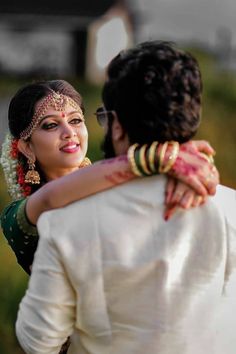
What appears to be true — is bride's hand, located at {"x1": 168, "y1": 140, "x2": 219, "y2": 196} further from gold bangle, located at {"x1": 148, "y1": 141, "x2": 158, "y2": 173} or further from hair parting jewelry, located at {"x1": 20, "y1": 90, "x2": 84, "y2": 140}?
hair parting jewelry, located at {"x1": 20, "y1": 90, "x2": 84, "y2": 140}

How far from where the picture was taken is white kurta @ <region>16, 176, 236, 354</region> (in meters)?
2.67

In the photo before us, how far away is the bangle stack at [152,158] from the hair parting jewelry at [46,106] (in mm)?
742

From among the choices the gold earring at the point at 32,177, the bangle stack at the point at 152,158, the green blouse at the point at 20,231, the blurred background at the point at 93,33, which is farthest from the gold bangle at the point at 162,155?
the blurred background at the point at 93,33

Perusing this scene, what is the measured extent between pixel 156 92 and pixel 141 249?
0.39 metres

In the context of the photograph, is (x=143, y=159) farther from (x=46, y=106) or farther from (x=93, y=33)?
(x=93, y=33)

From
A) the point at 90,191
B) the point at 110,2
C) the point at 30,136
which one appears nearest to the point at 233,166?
A: the point at 30,136

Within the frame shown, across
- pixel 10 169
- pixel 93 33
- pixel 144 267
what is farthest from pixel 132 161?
pixel 93 33

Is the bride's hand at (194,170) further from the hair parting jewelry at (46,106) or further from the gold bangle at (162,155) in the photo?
the hair parting jewelry at (46,106)

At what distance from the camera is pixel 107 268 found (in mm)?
2682

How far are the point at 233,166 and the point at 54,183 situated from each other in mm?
6886

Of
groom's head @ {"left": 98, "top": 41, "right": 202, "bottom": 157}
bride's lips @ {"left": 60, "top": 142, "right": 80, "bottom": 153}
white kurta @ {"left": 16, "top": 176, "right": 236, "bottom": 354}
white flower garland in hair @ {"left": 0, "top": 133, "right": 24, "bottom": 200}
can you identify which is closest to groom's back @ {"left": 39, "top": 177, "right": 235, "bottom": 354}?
white kurta @ {"left": 16, "top": 176, "right": 236, "bottom": 354}

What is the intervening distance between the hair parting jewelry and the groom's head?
0.69 metres

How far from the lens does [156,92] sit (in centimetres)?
260

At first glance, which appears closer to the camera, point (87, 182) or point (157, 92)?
point (157, 92)
